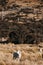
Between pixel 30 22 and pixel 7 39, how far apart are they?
6.01 m

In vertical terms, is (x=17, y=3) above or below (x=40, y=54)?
below

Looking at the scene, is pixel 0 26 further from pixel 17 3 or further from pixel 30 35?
pixel 17 3

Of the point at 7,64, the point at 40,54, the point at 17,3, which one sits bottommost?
the point at 17,3

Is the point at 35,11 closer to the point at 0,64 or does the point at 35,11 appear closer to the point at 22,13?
the point at 22,13

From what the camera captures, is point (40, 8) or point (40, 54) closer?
point (40, 54)

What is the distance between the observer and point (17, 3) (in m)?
46.7

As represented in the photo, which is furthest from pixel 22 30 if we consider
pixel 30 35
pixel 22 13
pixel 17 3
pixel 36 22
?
pixel 17 3

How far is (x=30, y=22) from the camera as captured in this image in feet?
107

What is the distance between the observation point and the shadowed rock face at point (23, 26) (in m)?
27.1

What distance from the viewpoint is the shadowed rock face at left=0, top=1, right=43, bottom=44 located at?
2711cm

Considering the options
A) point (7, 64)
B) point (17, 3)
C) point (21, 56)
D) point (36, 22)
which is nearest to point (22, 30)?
point (36, 22)

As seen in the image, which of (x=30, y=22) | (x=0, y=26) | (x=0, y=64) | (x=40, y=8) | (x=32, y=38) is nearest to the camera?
(x=0, y=64)

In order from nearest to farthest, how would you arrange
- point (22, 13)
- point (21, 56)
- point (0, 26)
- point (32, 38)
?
1. point (21, 56)
2. point (32, 38)
3. point (0, 26)
4. point (22, 13)

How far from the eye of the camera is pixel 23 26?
3044cm
